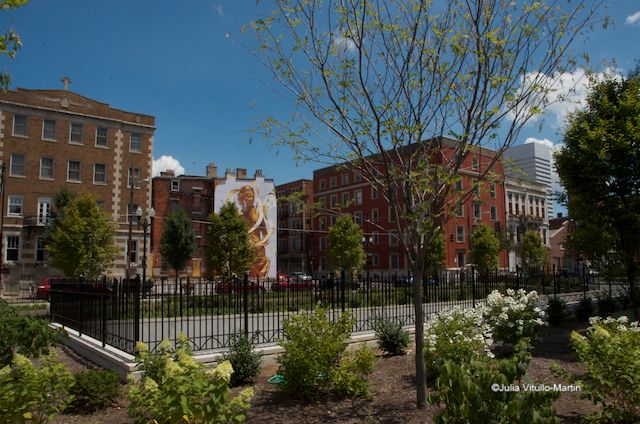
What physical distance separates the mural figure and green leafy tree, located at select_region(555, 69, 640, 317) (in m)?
48.3

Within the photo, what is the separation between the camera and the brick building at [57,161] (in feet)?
133

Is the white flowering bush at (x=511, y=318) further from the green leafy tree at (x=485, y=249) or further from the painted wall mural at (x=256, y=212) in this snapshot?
the painted wall mural at (x=256, y=212)

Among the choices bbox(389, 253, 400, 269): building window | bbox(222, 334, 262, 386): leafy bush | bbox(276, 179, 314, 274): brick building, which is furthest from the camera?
bbox(276, 179, 314, 274): brick building

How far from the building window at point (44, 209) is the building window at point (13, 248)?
2298 mm

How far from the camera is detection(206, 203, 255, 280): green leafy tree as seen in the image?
1633 inches

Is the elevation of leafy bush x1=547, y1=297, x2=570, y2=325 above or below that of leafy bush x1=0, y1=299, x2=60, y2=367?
below

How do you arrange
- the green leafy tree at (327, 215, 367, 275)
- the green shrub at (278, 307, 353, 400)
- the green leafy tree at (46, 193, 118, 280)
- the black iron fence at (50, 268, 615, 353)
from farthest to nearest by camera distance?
the green leafy tree at (327, 215, 367, 275), the green leafy tree at (46, 193, 118, 280), the black iron fence at (50, 268, 615, 353), the green shrub at (278, 307, 353, 400)

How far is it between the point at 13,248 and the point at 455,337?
139 feet

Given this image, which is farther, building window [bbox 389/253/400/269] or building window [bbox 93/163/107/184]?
building window [bbox 389/253/400/269]

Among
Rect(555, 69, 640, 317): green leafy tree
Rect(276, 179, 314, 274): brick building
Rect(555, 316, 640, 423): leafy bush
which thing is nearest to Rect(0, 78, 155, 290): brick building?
Rect(276, 179, 314, 274): brick building

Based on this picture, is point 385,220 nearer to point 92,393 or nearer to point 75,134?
point 75,134

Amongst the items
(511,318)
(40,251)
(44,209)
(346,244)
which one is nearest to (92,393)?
(511,318)

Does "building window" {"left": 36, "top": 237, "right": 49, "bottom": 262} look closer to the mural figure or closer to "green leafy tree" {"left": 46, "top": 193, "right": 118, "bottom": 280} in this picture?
"green leafy tree" {"left": 46, "top": 193, "right": 118, "bottom": 280}

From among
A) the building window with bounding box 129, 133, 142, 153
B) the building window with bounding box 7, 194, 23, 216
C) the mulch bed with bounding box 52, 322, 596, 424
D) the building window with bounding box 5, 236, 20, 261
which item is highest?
the building window with bounding box 129, 133, 142, 153
